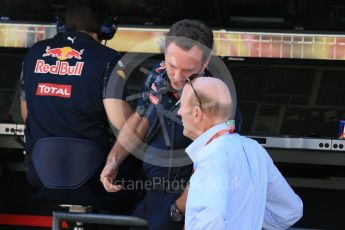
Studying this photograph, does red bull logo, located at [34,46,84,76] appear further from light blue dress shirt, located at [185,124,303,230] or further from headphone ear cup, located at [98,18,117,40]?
light blue dress shirt, located at [185,124,303,230]

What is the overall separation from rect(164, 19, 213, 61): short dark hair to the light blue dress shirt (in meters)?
0.46

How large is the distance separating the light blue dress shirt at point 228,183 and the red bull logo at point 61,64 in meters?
0.89

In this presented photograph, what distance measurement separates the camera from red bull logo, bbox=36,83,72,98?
110 inches

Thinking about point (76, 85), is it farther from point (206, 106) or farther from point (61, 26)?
point (206, 106)

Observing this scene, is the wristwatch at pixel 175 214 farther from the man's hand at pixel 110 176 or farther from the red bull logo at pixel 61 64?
the red bull logo at pixel 61 64

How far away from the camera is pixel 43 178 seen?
9.18 feet

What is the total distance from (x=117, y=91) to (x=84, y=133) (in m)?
0.21

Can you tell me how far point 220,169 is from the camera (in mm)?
1904

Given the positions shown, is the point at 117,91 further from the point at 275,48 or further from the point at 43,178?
the point at 275,48

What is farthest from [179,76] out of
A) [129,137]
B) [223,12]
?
[223,12]

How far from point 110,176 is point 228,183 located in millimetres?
868

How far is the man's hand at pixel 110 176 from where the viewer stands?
2654mm

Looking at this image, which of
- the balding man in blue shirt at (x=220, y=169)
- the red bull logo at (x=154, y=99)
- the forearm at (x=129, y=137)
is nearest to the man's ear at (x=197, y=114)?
the balding man in blue shirt at (x=220, y=169)

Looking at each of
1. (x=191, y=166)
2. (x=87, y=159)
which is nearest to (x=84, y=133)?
(x=87, y=159)
